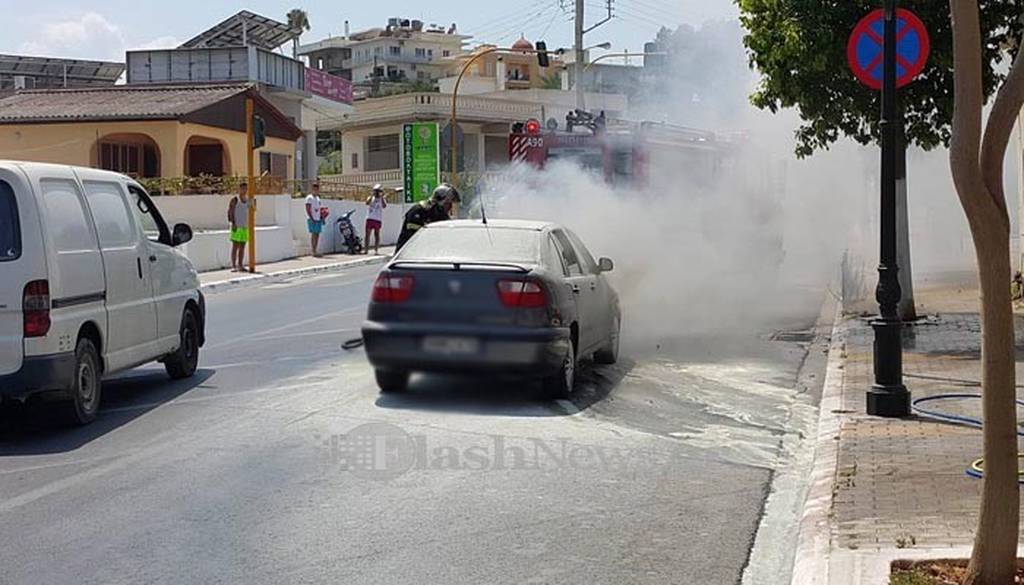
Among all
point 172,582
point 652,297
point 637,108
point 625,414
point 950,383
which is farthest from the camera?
point 637,108

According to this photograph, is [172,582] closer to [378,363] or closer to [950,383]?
[378,363]

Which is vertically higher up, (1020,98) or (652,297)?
(1020,98)

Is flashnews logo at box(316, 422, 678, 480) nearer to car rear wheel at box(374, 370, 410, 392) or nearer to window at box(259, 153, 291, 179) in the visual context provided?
car rear wheel at box(374, 370, 410, 392)

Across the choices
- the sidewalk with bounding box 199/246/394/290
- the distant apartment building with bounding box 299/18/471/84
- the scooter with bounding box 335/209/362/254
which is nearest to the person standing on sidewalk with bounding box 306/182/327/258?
the sidewalk with bounding box 199/246/394/290

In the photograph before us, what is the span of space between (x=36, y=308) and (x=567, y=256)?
4614 millimetres

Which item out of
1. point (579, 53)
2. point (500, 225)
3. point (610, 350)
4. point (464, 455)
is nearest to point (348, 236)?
point (579, 53)

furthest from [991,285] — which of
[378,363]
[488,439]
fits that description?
[378,363]

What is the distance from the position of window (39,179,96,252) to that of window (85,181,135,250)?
0.18 metres

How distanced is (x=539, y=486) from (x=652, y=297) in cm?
1070

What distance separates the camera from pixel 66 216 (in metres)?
9.52

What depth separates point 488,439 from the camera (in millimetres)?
9305

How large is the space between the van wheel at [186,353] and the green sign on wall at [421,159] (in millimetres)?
28431

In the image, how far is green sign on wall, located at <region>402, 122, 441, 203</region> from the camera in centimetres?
4066

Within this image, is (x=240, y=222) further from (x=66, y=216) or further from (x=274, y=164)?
(x=274, y=164)
